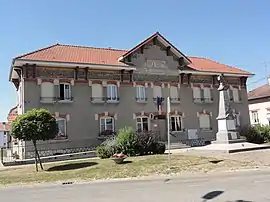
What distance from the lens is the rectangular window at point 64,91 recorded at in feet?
89.2

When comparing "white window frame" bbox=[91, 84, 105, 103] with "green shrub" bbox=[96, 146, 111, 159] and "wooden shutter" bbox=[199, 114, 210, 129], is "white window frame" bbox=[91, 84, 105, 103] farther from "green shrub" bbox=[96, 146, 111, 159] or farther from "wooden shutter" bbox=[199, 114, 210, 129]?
"wooden shutter" bbox=[199, 114, 210, 129]

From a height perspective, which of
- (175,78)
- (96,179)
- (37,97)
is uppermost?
(175,78)

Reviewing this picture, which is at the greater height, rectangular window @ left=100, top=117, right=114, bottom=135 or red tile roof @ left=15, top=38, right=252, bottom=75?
red tile roof @ left=15, top=38, right=252, bottom=75

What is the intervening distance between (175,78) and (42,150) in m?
14.7

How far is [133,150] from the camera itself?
20.1m

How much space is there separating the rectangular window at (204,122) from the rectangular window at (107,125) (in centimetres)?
969

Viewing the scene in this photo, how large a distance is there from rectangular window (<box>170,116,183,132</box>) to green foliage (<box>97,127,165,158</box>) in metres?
11.1

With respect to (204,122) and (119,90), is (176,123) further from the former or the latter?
(119,90)

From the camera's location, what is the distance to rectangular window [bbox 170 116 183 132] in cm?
3189

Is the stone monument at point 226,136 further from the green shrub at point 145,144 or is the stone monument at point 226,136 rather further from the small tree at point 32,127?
the small tree at point 32,127

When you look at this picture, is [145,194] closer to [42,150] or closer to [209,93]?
[42,150]

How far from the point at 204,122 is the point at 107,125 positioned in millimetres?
10612

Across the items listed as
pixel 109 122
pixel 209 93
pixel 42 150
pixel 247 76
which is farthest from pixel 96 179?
pixel 247 76

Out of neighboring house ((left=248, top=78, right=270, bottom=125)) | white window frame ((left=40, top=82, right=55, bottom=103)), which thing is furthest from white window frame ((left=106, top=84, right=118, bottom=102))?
neighboring house ((left=248, top=78, right=270, bottom=125))
